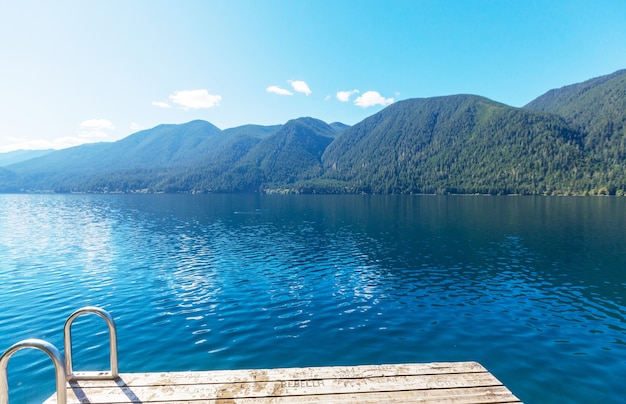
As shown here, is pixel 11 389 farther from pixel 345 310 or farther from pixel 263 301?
pixel 345 310

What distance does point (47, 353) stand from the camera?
→ 7.72 metres

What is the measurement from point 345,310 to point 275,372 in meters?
15.8

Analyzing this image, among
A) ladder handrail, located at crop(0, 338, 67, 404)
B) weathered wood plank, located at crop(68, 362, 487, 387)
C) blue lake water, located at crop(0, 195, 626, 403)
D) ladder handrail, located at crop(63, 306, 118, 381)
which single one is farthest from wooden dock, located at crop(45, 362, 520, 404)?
blue lake water, located at crop(0, 195, 626, 403)

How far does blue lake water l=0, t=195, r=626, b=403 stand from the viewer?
61.2 ft

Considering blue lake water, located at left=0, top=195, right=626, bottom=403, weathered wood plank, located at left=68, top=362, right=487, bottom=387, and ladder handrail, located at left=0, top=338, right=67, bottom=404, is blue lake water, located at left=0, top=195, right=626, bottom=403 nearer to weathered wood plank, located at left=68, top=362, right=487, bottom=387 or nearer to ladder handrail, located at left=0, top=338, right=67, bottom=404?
weathered wood plank, located at left=68, top=362, right=487, bottom=387

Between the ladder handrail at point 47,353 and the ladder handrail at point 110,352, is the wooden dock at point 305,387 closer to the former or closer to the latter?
the ladder handrail at point 110,352

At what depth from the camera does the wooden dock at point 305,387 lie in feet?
35.3

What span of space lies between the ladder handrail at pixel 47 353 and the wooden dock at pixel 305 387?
2.69 meters

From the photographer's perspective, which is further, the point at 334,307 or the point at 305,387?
the point at 334,307

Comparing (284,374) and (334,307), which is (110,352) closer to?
(284,374)

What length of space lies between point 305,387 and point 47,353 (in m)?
7.70

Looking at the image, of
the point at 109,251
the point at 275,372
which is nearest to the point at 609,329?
the point at 275,372

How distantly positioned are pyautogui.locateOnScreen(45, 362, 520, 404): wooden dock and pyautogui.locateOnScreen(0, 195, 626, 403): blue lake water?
245 inches

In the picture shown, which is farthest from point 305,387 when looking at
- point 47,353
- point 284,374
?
point 47,353
